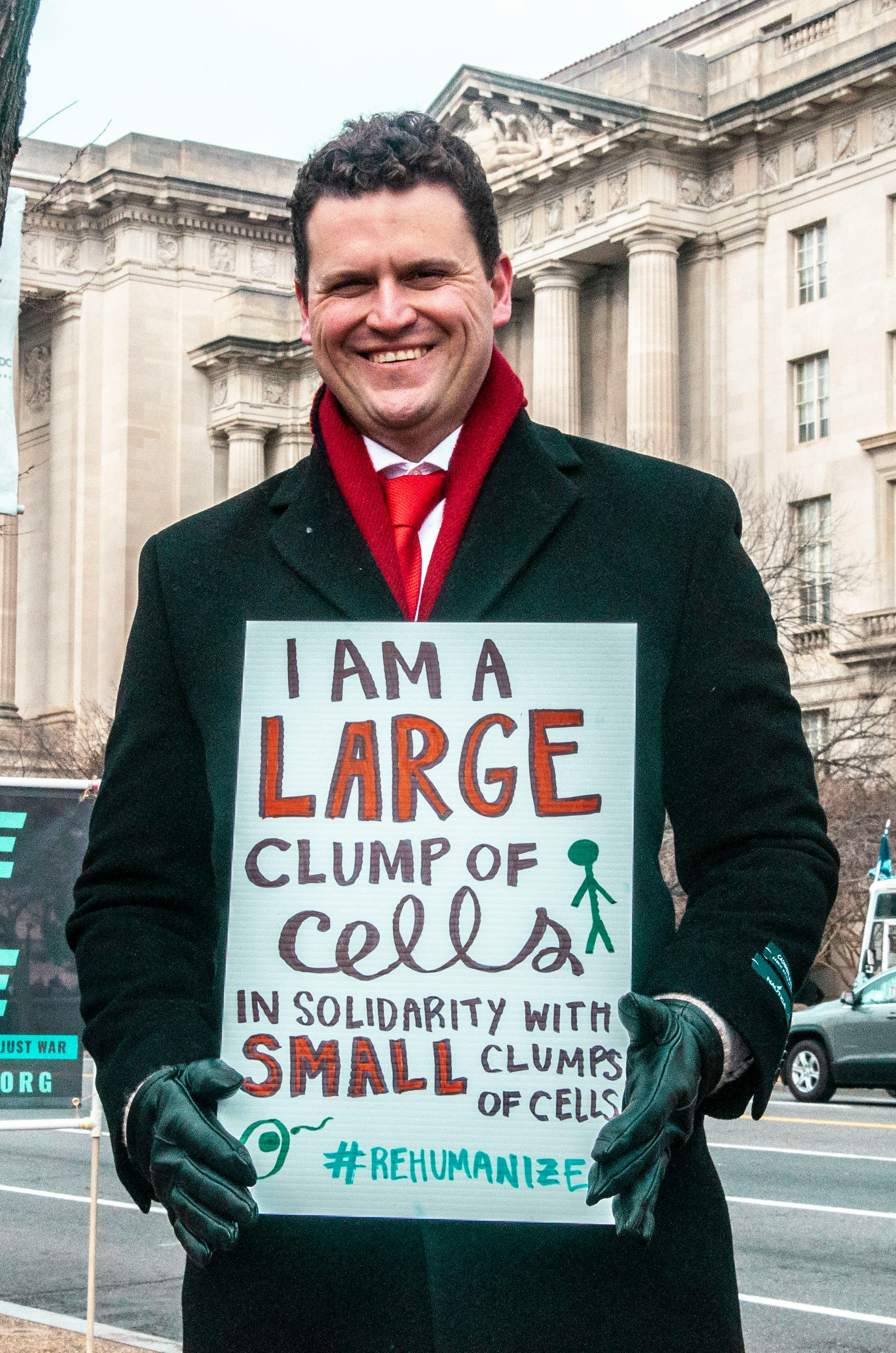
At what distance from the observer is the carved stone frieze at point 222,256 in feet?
219

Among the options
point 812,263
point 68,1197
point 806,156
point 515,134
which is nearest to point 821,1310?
point 68,1197

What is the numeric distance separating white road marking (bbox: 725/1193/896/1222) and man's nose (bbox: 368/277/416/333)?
33.9 ft

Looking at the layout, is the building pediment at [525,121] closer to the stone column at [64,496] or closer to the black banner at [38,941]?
the stone column at [64,496]

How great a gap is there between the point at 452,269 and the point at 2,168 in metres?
2.84

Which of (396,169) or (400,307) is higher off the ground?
(396,169)

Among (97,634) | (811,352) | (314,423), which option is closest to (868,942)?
(811,352)

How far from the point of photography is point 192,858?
2600 millimetres

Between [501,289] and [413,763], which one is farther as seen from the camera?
[501,289]

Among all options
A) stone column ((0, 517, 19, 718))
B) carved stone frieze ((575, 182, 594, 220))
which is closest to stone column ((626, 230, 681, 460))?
carved stone frieze ((575, 182, 594, 220))

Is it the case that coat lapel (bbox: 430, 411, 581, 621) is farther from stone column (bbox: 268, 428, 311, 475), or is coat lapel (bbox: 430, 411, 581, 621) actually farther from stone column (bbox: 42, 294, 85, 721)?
stone column (bbox: 42, 294, 85, 721)

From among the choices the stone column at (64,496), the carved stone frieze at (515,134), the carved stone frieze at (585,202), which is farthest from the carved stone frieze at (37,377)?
the carved stone frieze at (585,202)

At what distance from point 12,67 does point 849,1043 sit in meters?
18.0

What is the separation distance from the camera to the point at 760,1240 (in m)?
11.4

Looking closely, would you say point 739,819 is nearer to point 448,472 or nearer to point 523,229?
point 448,472
